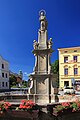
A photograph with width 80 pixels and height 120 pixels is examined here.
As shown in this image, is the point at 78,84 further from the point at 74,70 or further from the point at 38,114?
the point at 38,114

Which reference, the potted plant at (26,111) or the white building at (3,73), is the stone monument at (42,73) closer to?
the potted plant at (26,111)

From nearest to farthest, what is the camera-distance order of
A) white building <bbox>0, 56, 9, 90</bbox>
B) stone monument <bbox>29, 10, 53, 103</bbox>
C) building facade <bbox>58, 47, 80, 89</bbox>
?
→ stone monument <bbox>29, 10, 53, 103</bbox>, building facade <bbox>58, 47, 80, 89</bbox>, white building <bbox>0, 56, 9, 90</bbox>

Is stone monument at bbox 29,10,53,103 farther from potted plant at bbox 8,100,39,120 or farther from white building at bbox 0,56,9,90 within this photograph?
white building at bbox 0,56,9,90

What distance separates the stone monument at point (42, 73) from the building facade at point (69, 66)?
43.3 m

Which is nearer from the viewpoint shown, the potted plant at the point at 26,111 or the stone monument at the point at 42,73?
the potted plant at the point at 26,111

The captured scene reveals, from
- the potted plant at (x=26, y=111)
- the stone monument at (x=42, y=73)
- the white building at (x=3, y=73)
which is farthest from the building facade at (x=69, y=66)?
the potted plant at (x=26, y=111)

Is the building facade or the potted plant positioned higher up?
the building facade

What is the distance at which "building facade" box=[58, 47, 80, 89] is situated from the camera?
189 ft

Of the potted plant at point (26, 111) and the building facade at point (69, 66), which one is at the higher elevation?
the building facade at point (69, 66)

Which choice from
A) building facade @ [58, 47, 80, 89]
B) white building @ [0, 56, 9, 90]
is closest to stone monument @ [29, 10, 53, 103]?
building facade @ [58, 47, 80, 89]

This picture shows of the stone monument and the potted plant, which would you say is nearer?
the potted plant

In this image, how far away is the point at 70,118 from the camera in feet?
27.0

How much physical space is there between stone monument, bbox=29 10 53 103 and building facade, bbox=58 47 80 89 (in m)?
43.3

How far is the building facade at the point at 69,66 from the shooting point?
57750 mm
